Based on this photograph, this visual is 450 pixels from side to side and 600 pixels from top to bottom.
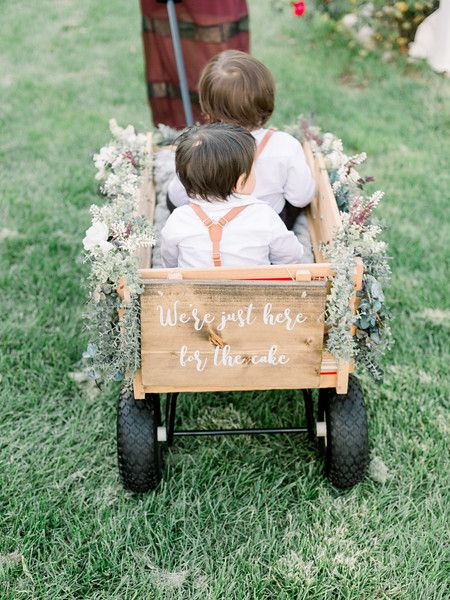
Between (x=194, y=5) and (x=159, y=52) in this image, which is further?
(x=159, y=52)

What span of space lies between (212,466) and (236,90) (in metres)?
1.34

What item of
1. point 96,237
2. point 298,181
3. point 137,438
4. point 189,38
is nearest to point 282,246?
point 298,181

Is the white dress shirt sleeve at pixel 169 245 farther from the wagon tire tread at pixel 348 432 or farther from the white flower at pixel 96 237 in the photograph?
the wagon tire tread at pixel 348 432

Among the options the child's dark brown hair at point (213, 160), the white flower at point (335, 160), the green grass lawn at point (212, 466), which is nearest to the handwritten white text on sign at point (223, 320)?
the child's dark brown hair at point (213, 160)

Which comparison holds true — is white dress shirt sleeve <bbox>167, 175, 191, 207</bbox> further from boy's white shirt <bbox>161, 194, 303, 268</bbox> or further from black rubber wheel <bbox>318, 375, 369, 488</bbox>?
black rubber wheel <bbox>318, 375, 369, 488</bbox>

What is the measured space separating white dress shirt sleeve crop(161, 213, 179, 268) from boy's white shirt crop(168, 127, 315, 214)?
356 mm

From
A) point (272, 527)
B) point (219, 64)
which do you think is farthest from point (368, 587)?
point (219, 64)

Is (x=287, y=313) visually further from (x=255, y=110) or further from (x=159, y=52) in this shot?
(x=159, y=52)

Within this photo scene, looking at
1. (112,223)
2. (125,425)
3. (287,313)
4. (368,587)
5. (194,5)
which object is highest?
(194,5)

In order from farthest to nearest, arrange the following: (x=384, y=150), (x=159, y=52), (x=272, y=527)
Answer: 1. (x=384, y=150)
2. (x=159, y=52)
3. (x=272, y=527)

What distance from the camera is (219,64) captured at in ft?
8.68

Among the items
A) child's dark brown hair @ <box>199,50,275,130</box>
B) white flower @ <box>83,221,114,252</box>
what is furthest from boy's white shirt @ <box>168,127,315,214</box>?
white flower @ <box>83,221,114,252</box>

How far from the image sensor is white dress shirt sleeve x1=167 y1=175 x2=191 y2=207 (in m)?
2.81

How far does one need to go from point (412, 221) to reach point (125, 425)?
2.27 meters
